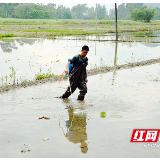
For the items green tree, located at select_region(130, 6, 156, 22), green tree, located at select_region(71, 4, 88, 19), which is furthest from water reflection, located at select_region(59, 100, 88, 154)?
green tree, located at select_region(71, 4, 88, 19)

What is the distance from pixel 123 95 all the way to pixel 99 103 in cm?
102

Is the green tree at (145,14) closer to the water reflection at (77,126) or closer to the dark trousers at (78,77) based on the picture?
the dark trousers at (78,77)

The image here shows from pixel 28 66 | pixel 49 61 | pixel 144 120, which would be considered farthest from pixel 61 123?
pixel 49 61

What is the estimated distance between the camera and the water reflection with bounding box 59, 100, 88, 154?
13.9ft

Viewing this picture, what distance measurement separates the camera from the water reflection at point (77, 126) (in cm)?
423

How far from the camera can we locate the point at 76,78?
6.37 metres

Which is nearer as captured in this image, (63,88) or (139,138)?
(139,138)

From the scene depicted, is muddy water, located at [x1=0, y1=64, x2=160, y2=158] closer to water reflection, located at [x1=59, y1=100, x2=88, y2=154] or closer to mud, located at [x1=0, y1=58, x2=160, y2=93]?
water reflection, located at [x1=59, y1=100, x2=88, y2=154]

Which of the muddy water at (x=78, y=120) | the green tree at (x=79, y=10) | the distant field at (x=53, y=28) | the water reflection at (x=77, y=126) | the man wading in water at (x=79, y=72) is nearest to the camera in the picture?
the muddy water at (x=78, y=120)

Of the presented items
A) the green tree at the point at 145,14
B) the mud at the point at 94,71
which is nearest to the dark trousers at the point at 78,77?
the mud at the point at 94,71

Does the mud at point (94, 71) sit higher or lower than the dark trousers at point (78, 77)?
lower

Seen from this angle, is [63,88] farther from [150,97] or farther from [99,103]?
[150,97]

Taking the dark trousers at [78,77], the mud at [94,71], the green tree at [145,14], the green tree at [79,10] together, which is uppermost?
the green tree at [79,10]

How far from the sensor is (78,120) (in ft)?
17.2
